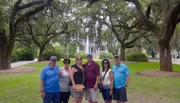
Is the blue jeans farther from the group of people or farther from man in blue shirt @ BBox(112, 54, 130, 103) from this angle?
man in blue shirt @ BBox(112, 54, 130, 103)

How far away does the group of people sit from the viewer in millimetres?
4641

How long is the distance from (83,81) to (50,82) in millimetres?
717

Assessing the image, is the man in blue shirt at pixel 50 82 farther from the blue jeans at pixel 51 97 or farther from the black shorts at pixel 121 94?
the black shorts at pixel 121 94

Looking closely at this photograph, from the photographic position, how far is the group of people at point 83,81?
4641 millimetres

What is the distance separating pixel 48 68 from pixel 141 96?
13.3 feet

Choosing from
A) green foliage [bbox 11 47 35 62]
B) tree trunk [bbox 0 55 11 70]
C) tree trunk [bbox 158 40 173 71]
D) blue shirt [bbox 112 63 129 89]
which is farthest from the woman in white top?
green foliage [bbox 11 47 35 62]

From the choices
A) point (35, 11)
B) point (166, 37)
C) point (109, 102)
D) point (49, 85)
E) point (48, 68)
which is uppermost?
point (35, 11)

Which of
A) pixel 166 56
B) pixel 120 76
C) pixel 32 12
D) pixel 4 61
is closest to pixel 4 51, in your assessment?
pixel 4 61

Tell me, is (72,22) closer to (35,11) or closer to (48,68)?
(35,11)

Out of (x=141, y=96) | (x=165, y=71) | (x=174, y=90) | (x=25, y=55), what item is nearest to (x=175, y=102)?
(x=141, y=96)

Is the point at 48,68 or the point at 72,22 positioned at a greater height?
the point at 72,22

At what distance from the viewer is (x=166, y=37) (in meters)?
13.6

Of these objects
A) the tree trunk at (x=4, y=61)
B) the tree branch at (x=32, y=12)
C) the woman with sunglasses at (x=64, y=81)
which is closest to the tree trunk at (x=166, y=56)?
the tree branch at (x=32, y=12)

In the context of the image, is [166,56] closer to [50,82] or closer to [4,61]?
[50,82]
